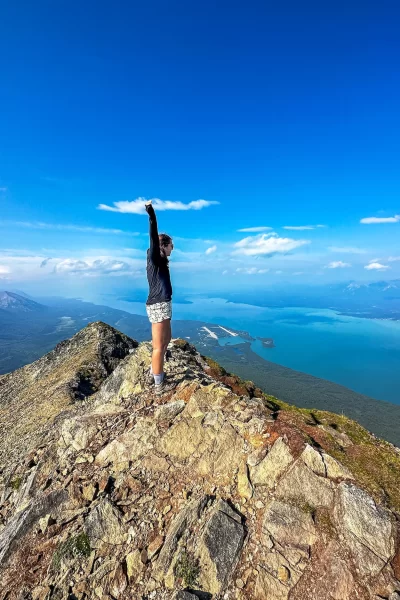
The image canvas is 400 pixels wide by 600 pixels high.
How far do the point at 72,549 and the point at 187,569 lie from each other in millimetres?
3017

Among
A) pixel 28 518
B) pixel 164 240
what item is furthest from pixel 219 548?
pixel 164 240

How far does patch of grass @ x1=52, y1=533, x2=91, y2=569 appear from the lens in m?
7.40

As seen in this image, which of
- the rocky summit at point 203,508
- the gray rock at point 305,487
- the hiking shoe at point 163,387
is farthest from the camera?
the hiking shoe at point 163,387

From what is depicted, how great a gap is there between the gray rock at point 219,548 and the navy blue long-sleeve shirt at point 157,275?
6.60 meters

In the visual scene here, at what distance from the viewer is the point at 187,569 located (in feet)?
22.5

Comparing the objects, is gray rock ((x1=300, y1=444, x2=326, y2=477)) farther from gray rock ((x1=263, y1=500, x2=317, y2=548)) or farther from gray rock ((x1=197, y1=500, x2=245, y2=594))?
gray rock ((x1=197, y1=500, x2=245, y2=594))

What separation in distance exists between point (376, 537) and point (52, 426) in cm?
1501

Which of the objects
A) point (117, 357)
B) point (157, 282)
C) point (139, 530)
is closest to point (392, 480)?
point (139, 530)

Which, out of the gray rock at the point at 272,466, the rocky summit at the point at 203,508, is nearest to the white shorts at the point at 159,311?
the rocky summit at the point at 203,508

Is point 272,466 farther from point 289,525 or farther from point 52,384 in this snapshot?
point 52,384

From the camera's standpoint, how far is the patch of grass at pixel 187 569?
22.0 ft

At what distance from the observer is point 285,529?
23.5ft

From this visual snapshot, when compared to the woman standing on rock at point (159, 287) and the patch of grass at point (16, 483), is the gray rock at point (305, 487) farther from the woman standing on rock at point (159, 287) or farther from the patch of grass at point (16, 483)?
the patch of grass at point (16, 483)

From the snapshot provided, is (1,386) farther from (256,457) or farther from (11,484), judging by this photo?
(256,457)
